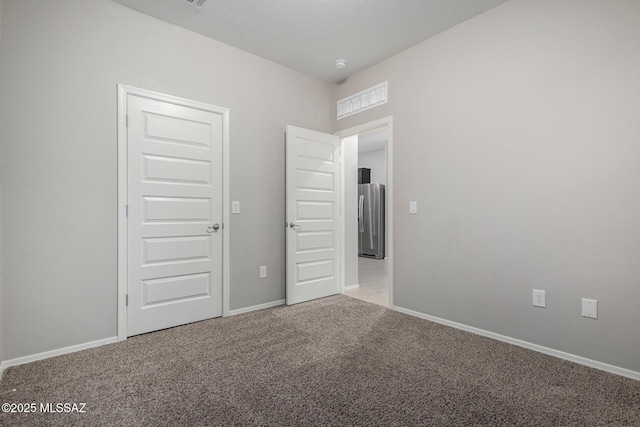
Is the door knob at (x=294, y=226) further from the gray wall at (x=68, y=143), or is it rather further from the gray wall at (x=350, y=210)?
the gray wall at (x=68, y=143)

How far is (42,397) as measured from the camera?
5.69 feet

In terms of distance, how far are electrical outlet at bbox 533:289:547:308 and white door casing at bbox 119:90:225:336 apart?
2724 mm

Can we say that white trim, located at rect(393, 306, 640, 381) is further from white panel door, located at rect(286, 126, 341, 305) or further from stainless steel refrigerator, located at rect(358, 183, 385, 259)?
Answer: stainless steel refrigerator, located at rect(358, 183, 385, 259)

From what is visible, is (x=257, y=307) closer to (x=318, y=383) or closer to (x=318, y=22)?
(x=318, y=383)

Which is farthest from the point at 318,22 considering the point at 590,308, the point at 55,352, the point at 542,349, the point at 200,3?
the point at 55,352

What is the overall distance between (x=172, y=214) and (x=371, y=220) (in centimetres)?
516


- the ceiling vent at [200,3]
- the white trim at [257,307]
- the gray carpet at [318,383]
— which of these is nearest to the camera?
the gray carpet at [318,383]

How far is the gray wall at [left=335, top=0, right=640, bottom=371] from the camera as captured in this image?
201 centimetres

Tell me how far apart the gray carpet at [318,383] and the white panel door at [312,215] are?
3.08ft

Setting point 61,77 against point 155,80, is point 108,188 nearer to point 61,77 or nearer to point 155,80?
point 61,77

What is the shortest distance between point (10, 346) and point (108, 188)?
48.4 inches

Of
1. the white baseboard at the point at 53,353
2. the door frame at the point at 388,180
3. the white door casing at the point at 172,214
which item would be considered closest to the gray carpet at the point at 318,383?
the white baseboard at the point at 53,353

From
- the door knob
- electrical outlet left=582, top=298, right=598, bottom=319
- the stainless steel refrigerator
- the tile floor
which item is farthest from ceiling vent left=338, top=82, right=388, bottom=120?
the stainless steel refrigerator

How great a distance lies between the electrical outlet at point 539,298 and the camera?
2316 millimetres
